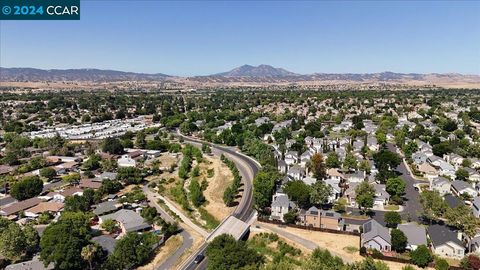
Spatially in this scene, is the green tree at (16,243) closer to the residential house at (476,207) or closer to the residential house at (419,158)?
the residential house at (476,207)

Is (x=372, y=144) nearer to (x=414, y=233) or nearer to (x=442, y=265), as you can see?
(x=414, y=233)

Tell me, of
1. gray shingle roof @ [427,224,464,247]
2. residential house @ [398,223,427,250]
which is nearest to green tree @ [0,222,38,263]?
residential house @ [398,223,427,250]

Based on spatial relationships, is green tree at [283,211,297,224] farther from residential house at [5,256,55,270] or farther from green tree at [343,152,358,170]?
residential house at [5,256,55,270]

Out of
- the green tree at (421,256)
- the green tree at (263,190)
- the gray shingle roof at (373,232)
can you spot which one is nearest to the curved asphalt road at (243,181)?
the green tree at (263,190)

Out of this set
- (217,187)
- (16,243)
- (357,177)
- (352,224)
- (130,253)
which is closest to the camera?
(130,253)

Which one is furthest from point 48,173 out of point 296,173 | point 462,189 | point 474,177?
point 474,177
